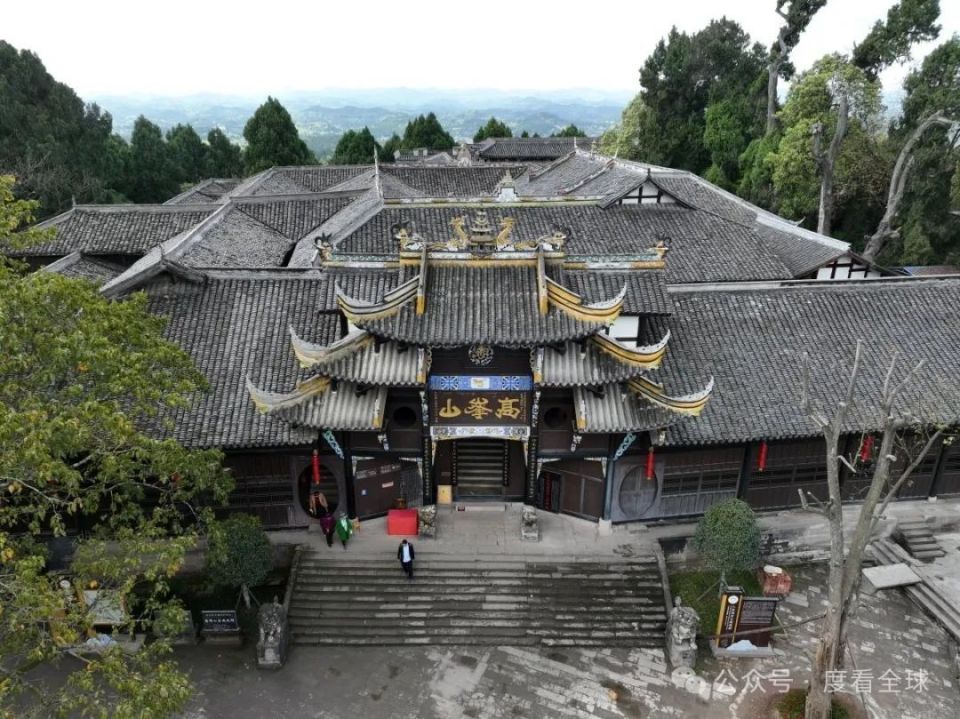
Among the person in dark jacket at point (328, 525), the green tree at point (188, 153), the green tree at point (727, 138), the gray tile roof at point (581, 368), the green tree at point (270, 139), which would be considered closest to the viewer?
the gray tile roof at point (581, 368)

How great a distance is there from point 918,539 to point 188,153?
76.2m

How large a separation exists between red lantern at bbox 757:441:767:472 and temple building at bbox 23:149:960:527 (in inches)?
2.9

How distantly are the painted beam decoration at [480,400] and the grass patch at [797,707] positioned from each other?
29.2 ft

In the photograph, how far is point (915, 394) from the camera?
18.5m

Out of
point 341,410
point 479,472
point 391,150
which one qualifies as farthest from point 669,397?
point 391,150

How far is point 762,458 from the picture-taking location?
734 inches

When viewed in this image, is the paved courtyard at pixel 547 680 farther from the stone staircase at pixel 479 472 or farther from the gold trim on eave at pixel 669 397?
the gold trim on eave at pixel 669 397

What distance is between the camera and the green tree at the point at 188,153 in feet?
233

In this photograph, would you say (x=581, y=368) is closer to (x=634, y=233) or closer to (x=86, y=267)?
(x=634, y=233)

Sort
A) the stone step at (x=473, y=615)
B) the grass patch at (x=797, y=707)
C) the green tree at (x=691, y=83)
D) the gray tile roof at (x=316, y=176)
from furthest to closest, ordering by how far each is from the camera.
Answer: the green tree at (x=691, y=83)
the gray tile roof at (x=316, y=176)
the stone step at (x=473, y=615)
the grass patch at (x=797, y=707)

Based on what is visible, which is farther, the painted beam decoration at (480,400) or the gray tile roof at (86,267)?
the gray tile roof at (86,267)

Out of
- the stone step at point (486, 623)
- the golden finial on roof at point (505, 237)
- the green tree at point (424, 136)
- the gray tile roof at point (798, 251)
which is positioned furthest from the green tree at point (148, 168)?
the stone step at point (486, 623)

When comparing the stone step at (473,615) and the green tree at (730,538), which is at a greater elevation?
the green tree at (730,538)

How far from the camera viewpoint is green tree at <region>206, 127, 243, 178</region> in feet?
243
